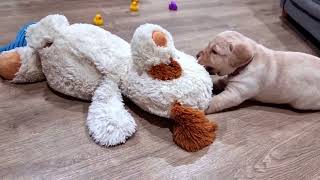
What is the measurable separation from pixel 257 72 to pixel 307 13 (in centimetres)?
98

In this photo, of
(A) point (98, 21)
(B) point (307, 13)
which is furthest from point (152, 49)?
(B) point (307, 13)

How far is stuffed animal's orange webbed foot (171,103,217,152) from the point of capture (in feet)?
3.48

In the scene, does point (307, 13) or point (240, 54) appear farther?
point (307, 13)

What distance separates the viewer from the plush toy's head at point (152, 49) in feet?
3.47

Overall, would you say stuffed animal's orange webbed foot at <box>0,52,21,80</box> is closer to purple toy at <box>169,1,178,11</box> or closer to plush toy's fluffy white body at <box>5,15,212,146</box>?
plush toy's fluffy white body at <box>5,15,212,146</box>

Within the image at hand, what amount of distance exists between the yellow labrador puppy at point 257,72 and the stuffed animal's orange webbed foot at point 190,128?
15cm

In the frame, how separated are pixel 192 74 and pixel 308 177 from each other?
1.53ft

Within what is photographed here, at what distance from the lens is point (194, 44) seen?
5.92 feet

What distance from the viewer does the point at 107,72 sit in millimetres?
1171

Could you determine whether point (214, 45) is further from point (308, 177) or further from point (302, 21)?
point (302, 21)

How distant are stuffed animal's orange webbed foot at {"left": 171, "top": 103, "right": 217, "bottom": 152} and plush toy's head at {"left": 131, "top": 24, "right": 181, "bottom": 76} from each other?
0.14 m

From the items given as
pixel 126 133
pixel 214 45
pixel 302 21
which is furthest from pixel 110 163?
pixel 302 21

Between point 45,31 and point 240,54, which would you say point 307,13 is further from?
point 45,31

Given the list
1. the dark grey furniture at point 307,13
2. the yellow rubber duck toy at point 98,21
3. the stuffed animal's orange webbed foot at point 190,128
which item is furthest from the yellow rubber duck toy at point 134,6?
the stuffed animal's orange webbed foot at point 190,128
